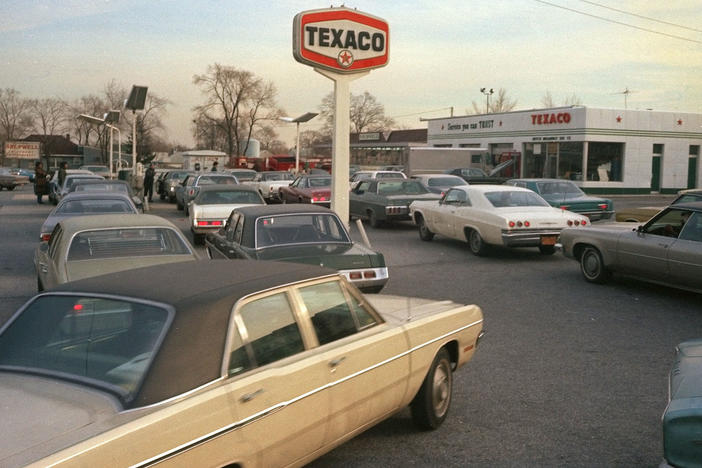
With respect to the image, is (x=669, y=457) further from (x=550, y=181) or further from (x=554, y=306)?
(x=550, y=181)

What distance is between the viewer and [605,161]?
135ft

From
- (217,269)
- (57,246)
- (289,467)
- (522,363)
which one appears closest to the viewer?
(289,467)

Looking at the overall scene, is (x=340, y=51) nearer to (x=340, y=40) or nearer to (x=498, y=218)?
(x=340, y=40)

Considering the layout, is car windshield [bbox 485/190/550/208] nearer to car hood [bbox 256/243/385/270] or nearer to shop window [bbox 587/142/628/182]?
car hood [bbox 256/243/385/270]

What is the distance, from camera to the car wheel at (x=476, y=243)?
14477 mm

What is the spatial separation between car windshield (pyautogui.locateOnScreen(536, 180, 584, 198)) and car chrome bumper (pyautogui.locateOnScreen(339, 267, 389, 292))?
38.2 ft

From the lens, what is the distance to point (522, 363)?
697cm

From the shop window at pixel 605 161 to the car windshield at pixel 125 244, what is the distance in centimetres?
3579

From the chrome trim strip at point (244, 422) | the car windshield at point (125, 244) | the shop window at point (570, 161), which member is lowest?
the chrome trim strip at point (244, 422)

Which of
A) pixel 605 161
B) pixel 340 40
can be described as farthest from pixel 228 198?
pixel 605 161

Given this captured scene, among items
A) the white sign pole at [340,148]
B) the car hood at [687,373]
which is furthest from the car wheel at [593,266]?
the car hood at [687,373]

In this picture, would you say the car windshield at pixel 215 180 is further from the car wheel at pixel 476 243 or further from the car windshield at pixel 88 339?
the car windshield at pixel 88 339

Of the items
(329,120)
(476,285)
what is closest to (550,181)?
(476,285)

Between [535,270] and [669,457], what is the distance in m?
9.83
